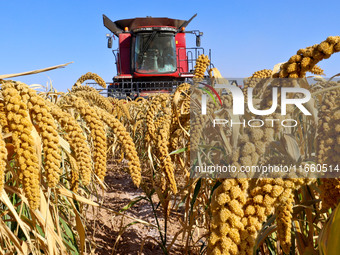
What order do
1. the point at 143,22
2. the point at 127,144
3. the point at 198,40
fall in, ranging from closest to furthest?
the point at 127,144 < the point at 198,40 < the point at 143,22

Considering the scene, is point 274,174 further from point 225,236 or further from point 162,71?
point 162,71

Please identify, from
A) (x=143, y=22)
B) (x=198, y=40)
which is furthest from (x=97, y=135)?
(x=143, y=22)

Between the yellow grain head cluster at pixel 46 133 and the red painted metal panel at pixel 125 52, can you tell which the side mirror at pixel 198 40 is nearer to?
the red painted metal panel at pixel 125 52

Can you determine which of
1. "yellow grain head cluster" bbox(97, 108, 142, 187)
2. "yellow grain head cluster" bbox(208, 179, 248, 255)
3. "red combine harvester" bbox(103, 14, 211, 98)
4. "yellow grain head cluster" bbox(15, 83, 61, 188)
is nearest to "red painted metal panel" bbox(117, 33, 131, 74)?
"red combine harvester" bbox(103, 14, 211, 98)

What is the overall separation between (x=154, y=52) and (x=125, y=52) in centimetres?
163

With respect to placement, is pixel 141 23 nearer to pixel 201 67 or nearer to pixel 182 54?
pixel 182 54

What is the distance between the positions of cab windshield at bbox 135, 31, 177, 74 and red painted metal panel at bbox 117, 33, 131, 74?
126cm

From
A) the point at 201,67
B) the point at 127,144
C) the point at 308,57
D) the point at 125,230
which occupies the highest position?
the point at 201,67

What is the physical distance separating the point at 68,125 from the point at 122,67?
1212 centimetres

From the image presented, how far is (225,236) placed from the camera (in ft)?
2.31

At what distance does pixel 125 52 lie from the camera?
42.8 feet

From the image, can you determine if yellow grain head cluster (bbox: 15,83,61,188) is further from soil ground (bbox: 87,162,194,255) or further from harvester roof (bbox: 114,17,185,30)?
harvester roof (bbox: 114,17,185,30)

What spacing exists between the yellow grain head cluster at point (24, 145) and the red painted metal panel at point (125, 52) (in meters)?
12.1

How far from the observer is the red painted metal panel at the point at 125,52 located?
508 inches
